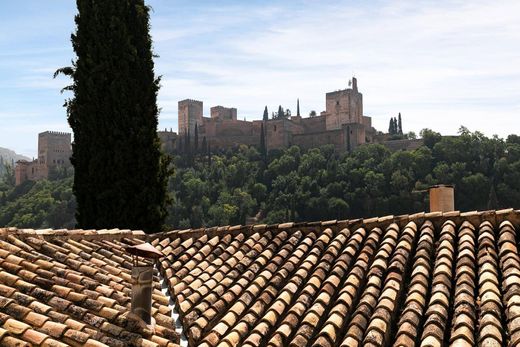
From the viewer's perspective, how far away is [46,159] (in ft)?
376

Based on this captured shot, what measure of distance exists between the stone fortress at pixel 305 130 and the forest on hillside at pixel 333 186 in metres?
11.4

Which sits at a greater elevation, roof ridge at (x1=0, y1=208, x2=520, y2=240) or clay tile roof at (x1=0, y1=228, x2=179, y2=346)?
roof ridge at (x1=0, y1=208, x2=520, y2=240)

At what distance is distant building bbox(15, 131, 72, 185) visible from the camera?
367 ft

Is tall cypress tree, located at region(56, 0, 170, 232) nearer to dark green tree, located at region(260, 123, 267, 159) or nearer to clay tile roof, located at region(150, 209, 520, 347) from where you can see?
clay tile roof, located at region(150, 209, 520, 347)

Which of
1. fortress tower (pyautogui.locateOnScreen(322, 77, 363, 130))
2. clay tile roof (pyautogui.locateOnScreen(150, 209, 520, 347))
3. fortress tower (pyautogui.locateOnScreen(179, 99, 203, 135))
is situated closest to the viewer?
clay tile roof (pyautogui.locateOnScreen(150, 209, 520, 347))

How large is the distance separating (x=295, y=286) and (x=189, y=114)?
111 metres

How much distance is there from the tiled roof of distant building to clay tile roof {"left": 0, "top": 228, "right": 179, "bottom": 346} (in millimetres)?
14

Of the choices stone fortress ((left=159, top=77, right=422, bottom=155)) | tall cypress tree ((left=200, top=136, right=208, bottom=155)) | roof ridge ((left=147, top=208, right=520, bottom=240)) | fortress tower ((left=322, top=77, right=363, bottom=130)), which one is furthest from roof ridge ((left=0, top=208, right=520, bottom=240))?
fortress tower ((left=322, top=77, right=363, bottom=130))

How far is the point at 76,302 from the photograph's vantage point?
6.09m

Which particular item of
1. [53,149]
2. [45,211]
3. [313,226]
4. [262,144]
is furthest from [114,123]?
[53,149]

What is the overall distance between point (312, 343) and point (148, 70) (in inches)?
430

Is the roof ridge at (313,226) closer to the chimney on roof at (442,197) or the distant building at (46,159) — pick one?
the chimney on roof at (442,197)

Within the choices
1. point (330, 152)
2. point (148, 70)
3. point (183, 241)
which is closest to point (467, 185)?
point (330, 152)

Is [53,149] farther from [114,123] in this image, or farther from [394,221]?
[394,221]
